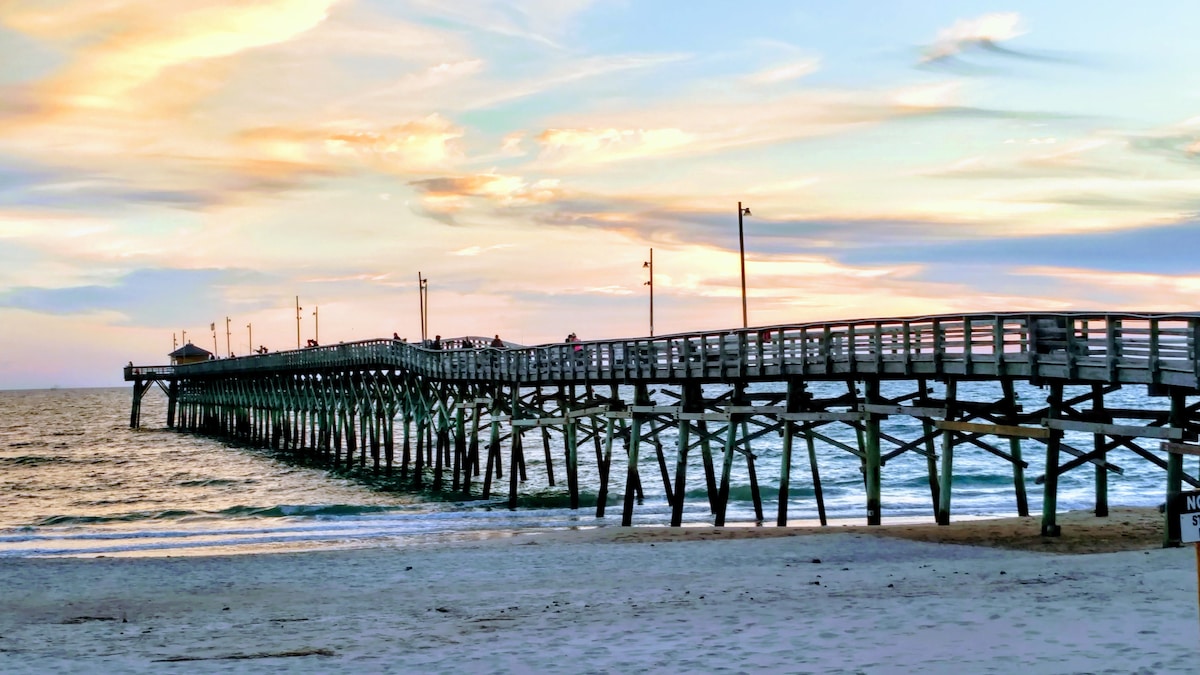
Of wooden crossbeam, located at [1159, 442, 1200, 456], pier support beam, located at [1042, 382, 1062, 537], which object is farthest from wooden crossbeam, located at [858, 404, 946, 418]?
wooden crossbeam, located at [1159, 442, 1200, 456]

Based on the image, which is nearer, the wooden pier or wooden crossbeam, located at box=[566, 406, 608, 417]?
the wooden pier

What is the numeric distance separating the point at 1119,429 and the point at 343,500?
30.0 m

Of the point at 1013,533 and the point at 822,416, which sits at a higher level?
the point at 822,416

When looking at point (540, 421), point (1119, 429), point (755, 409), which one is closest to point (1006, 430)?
point (1119, 429)

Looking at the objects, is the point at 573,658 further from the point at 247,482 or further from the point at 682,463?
the point at 247,482

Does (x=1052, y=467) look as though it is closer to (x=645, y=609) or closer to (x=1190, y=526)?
(x=645, y=609)

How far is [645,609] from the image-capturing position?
48.5 feet

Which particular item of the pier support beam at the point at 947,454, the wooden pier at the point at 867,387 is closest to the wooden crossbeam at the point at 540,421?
the wooden pier at the point at 867,387

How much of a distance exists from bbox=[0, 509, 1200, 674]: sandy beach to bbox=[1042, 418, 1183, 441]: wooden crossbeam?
80.3 inches

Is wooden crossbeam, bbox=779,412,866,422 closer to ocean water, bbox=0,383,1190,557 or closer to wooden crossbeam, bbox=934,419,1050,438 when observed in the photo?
wooden crossbeam, bbox=934,419,1050,438

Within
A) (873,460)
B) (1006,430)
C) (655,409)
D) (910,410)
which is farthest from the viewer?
(655,409)

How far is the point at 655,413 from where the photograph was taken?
103 ft

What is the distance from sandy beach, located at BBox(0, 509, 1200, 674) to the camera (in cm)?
1145

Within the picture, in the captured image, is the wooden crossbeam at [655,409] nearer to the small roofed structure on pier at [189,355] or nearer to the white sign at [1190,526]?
the white sign at [1190,526]
